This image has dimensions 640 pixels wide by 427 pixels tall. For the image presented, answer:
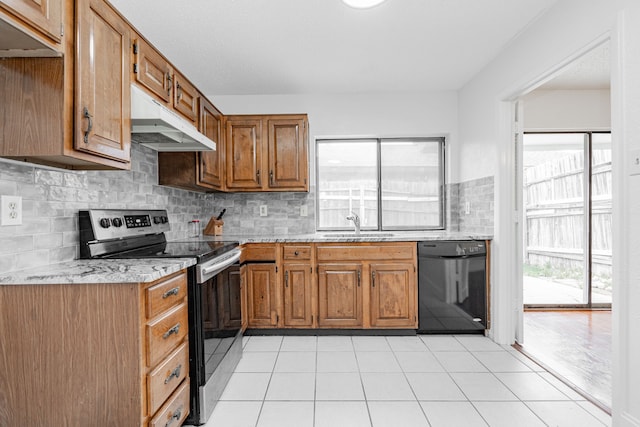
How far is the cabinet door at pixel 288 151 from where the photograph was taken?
3215mm

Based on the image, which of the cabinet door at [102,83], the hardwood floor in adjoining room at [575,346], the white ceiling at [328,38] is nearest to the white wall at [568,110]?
the white ceiling at [328,38]

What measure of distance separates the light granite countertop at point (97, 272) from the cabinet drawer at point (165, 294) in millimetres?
58

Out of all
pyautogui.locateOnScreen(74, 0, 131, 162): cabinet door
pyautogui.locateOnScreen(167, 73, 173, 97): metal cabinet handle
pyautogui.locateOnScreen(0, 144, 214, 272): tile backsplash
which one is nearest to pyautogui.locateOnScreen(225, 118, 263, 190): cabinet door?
pyautogui.locateOnScreen(0, 144, 214, 272): tile backsplash

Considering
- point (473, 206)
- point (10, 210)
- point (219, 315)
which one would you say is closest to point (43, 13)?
point (10, 210)

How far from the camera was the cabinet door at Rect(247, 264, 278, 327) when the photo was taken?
2926mm

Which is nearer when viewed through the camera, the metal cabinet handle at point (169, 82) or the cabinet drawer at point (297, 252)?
the metal cabinet handle at point (169, 82)

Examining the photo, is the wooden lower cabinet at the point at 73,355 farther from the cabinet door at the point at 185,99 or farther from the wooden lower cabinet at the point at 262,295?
the wooden lower cabinet at the point at 262,295

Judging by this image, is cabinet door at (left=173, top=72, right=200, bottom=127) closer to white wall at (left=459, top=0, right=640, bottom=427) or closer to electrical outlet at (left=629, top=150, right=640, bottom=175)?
white wall at (left=459, top=0, right=640, bottom=427)

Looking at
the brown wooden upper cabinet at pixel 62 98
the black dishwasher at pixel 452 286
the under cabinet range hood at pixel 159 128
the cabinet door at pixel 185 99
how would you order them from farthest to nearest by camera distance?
the black dishwasher at pixel 452 286, the cabinet door at pixel 185 99, the under cabinet range hood at pixel 159 128, the brown wooden upper cabinet at pixel 62 98

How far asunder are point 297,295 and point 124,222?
58.6 inches

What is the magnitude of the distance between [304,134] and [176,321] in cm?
215

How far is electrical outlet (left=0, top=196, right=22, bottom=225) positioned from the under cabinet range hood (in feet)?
2.05

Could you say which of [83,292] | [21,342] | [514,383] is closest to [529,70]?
[514,383]

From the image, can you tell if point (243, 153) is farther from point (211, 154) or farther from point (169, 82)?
point (169, 82)
